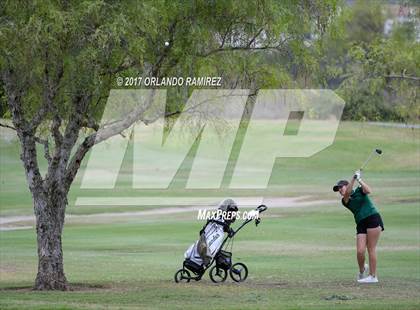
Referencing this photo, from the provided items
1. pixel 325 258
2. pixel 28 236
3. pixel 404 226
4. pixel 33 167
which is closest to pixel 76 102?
pixel 33 167

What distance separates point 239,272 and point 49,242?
134 inches

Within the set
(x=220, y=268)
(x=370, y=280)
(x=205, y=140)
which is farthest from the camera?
(x=205, y=140)

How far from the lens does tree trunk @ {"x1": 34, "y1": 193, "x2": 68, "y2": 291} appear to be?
16.0 m

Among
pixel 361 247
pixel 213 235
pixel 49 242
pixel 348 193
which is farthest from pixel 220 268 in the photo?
pixel 49 242

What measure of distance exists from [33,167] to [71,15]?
10.9 feet

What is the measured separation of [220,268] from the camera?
16.7 meters

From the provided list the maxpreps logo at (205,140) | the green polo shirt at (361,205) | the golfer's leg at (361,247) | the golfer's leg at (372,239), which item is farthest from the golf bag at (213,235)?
the golfer's leg at (372,239)

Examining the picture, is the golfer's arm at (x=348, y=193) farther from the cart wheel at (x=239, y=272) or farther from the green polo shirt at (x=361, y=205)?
the cart wheel at (x=239, y=272)

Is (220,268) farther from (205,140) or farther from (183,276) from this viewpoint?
(205,140)

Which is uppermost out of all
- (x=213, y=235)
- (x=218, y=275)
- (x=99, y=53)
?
(x=99, y=53)

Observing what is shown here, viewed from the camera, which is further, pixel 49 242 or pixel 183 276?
pixel 183 276

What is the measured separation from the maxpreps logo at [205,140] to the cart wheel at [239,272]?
2379 millimetres

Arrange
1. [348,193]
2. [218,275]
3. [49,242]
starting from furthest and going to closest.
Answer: [218,275] < [49,242] < [348,193]

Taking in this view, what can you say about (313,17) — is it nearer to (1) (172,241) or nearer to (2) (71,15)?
(2) (71,15)
